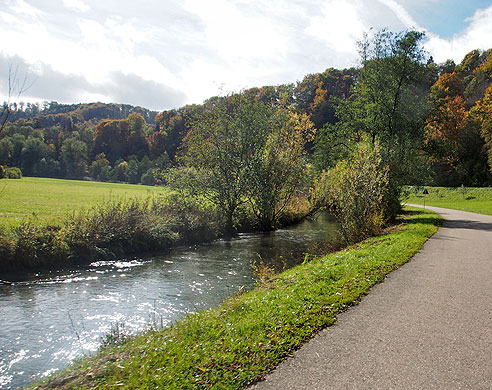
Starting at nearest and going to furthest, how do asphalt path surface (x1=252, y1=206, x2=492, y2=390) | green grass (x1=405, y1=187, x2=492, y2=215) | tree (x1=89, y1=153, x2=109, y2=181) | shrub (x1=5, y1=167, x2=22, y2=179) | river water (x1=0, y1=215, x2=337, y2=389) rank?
1. asphalt path surface (x1=252, y1=206, x2=492, y2=390)
2. river water (x1=0, y1=215, x2=337, y2=389)
3. green grass (x1=405, y1=187, x2=492, y2=215)
4. shrub (x1=5, y1=167, x2=22, y2=179)
5. tree (x1=89, y1=153, x2=109, y2=181)

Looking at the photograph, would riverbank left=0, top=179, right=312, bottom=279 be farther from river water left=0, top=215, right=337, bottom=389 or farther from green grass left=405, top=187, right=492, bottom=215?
green grass left=405, top=187, right=492, bottom=215

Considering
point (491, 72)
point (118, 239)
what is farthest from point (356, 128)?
point (491, 72)

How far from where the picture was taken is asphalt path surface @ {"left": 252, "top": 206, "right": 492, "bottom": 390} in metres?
4.05

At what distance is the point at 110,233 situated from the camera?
14812mm

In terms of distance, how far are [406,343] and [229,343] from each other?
8.23ft

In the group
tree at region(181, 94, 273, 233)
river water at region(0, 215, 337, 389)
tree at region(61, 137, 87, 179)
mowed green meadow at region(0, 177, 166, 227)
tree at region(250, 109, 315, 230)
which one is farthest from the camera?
tree at region(61, 137, 87, 179)

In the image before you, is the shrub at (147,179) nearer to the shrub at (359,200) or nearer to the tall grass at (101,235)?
the tall grass at (101,235)

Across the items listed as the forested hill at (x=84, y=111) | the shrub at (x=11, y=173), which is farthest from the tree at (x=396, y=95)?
the forested hill at (x=84, y=111)

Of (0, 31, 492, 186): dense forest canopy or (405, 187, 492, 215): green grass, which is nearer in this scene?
(0, 31, 492, 186): dense forest canopy

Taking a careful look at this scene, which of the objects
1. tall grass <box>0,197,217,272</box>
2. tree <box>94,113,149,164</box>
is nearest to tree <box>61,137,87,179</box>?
tree <box>94,113,149,164</box>

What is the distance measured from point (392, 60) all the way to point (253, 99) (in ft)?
32.1

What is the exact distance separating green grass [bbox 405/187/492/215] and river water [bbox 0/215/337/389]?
96.5ft

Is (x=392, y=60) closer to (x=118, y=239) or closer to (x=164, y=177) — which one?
(x=164, y=177)

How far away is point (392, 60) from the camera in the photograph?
77.8 ft
